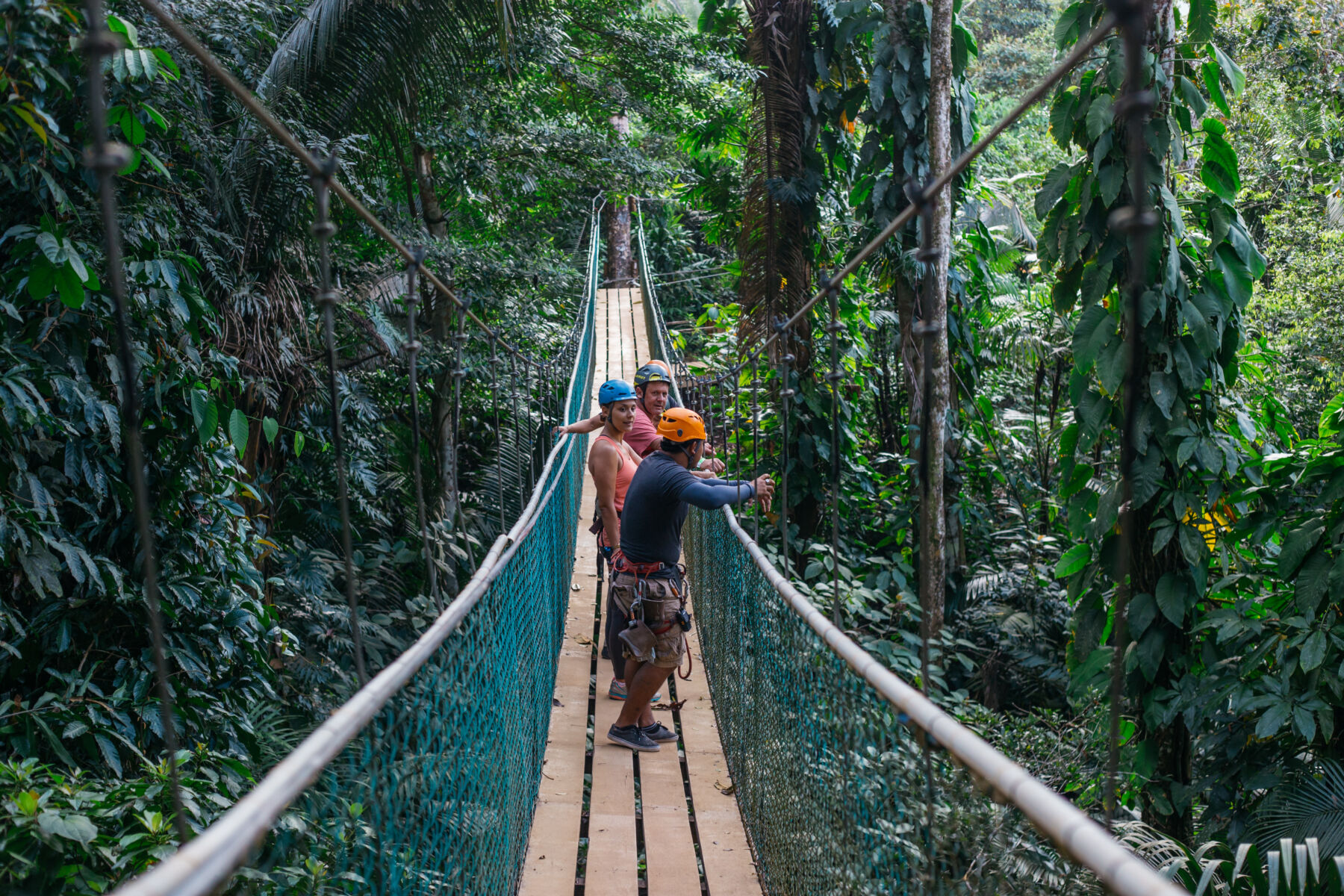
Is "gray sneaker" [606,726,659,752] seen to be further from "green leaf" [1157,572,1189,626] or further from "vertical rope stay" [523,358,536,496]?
"green leaf" [1157,572,1189,626]

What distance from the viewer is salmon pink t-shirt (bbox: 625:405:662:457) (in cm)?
372

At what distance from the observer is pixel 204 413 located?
2385 mm

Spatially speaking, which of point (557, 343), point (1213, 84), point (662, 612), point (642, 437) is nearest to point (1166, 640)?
point (662, 612)

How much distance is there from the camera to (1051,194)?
278 cm

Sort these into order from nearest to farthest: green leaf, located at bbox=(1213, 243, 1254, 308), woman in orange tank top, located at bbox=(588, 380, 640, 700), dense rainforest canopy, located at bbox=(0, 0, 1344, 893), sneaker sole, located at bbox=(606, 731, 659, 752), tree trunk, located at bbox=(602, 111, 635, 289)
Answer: dense rainforest canopy, located at bbox=(0, 0, 1344, 893) → green leaf, located at bbox=(1213, 243, 1254, 308) → sneaker sole, located at bbox=(606, 731, 659, 752) → woman in orange tank top, located at bbox=(588, 380, 640, 700) → tree trunk, located at bbox=(602, 111, 635, 289)

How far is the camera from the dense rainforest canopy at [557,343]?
216 cm

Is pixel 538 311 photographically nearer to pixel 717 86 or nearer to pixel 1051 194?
pixel 717 86

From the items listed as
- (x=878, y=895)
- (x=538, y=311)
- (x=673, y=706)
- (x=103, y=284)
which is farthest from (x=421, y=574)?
(x=878, y=895)

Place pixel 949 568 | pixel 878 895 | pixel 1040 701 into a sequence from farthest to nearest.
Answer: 1. pixel 1040 701
2. pixel 949 568
3. pixel 878 895

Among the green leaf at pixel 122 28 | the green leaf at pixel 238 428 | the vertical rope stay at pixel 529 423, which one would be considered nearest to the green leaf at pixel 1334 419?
the vertical rope stay at pixel 529 423

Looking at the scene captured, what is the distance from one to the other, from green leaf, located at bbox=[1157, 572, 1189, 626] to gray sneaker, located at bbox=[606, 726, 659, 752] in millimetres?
1454

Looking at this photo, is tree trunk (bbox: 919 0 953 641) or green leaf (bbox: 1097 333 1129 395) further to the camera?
tree trunk (bbox: 919 0 953 641)

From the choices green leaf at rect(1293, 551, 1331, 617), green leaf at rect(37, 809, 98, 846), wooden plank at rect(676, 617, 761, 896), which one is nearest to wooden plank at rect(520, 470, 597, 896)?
wooden plank at rect(676, 617, 761, 896)

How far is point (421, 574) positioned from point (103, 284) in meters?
2.90
